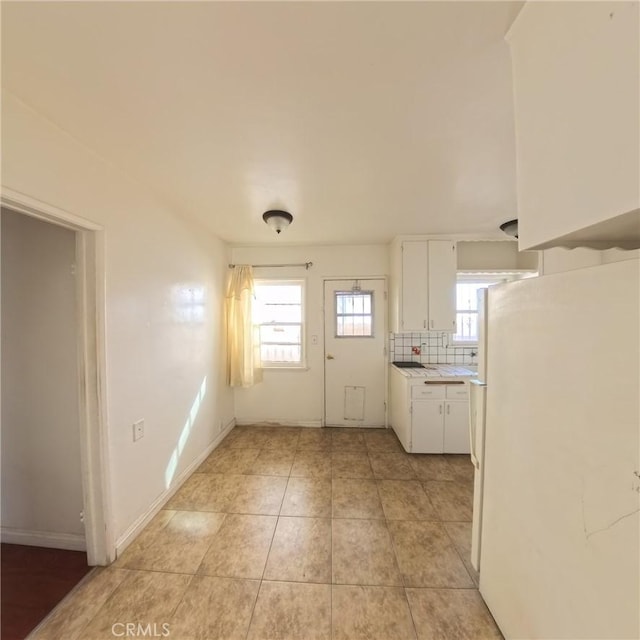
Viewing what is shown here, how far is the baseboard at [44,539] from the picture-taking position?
1.75 meters

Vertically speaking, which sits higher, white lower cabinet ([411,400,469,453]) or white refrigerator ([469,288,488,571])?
white refrigerator ([469,288,488,571])

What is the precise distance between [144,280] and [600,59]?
236cm

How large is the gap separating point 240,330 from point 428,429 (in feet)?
8.16

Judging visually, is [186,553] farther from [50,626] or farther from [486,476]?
[486,476]

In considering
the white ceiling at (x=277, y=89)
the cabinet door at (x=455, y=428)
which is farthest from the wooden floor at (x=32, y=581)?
the cabinet door at (x=455, y=428)

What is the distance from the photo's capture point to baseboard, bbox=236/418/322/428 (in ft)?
11.9

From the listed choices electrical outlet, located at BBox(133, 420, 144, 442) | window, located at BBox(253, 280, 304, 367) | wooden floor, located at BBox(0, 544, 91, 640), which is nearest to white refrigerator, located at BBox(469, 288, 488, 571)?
electrical outlet, located at BBox(133, 420, 144, 442)

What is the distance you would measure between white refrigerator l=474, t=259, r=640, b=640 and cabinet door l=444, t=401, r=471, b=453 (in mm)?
1670

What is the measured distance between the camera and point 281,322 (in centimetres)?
367

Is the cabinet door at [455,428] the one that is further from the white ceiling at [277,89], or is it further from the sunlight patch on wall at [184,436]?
the sunlight patch on wall at [184,436]

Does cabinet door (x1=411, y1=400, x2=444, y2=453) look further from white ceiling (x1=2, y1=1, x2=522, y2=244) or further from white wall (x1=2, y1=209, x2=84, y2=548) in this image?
white wall (x1=2, y1=209, x2=84, y2=548)

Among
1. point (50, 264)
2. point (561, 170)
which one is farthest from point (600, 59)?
point (50, 264)

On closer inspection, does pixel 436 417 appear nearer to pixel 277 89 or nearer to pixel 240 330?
pixel 240 330

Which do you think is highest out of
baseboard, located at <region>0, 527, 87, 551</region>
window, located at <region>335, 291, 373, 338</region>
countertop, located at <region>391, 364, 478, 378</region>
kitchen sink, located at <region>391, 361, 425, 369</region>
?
window, located at <region>335, 291, 373, 338</region>
